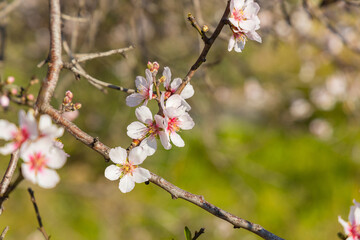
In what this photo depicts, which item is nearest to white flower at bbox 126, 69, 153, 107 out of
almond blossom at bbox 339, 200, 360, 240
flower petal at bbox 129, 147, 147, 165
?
flower petal at bbox 129, 147, 147, 165

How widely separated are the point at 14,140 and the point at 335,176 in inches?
112

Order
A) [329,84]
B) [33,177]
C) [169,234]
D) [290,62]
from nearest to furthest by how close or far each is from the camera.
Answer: [33,177]
[169,234]
[329,84]
[290,62]

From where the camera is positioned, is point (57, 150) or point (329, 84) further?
point (329, 84)

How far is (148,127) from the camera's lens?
0.71 m

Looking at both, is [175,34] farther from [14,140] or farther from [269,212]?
[14,140]

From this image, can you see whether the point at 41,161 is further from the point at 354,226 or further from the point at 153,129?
the point at 354,226

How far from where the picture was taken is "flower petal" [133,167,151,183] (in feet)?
2.10

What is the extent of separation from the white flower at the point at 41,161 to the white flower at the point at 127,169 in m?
0.12

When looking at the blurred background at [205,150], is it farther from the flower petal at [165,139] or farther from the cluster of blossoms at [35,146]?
the cluster of blossoms at [35,146]

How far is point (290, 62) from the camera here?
4.11 meters

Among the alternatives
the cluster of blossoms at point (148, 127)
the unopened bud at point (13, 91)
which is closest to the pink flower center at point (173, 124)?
the cluster of blossoms at point (148, 127)

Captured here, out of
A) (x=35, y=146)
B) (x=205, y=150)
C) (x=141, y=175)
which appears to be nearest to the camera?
(x=35, y=146)

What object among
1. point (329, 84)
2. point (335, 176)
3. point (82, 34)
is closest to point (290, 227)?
point (335, 176)

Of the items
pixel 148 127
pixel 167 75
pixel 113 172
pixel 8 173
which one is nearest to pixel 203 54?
pixel 167 75
